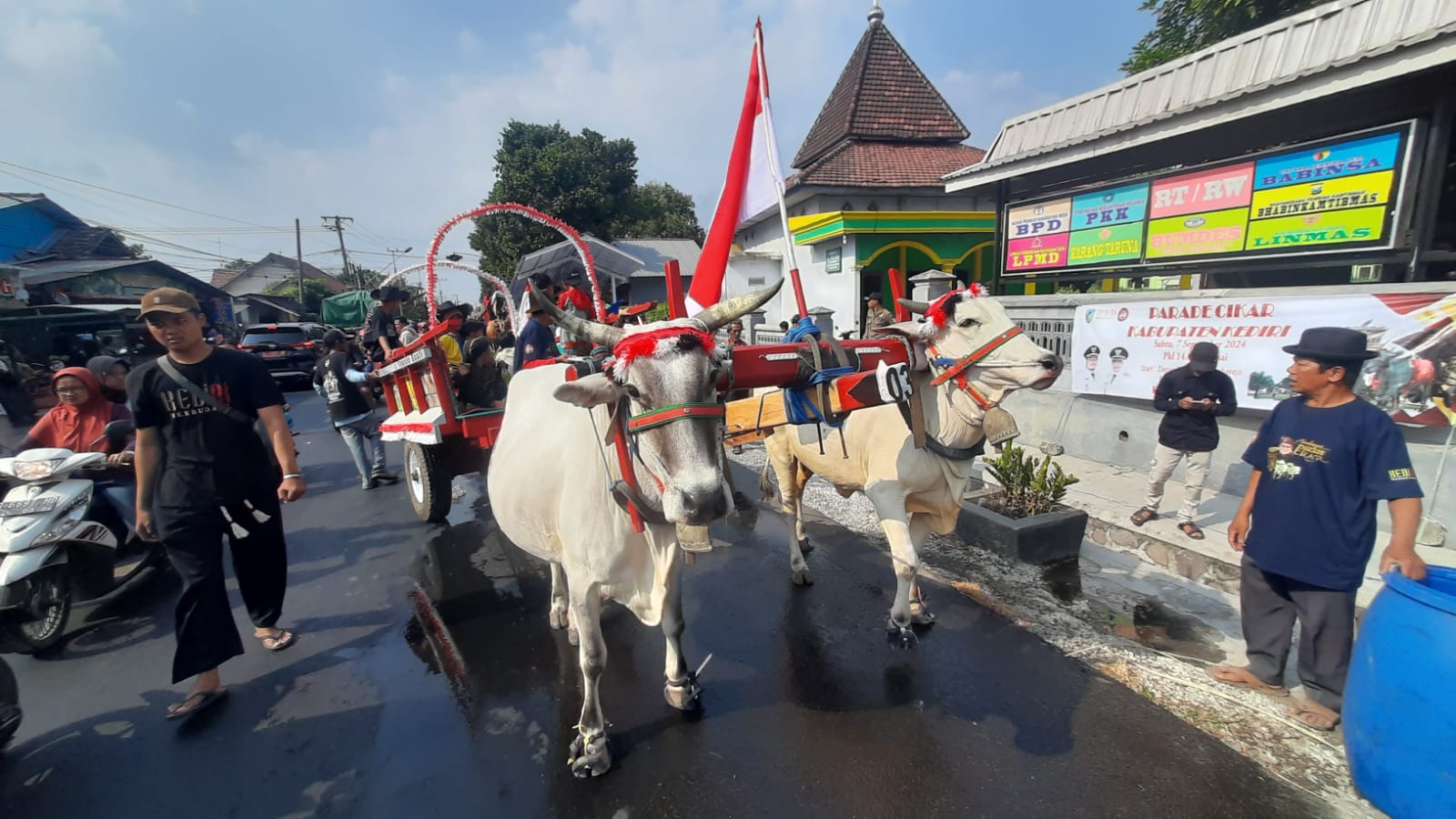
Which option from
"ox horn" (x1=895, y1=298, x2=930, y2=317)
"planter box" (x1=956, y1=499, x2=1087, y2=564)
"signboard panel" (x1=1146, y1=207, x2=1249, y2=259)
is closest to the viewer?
"ox horn" (x1=895, y1=298, x2=930, y2=317)

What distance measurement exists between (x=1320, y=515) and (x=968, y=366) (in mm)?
1660

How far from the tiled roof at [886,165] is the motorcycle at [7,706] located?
13.1 m

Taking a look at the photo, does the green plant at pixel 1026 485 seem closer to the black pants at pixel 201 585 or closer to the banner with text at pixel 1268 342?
the banner with text at pixel 1268 342

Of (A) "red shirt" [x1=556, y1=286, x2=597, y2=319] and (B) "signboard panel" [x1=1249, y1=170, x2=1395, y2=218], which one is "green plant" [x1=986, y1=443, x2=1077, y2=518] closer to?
(B) "signboard panel" [x1=1249, y1=170, x2=1395, y2=218]

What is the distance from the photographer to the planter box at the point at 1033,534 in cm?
449

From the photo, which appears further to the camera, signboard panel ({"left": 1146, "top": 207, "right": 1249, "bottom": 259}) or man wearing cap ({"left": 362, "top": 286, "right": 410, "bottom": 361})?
man wearing cap ({"left": 362, "top": 286, "right": 410, "bottom": 361})

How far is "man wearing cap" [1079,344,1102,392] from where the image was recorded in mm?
6656

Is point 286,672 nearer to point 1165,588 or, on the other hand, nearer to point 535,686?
point 535,686

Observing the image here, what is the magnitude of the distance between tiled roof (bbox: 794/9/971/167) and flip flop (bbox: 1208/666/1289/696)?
13.8 meters

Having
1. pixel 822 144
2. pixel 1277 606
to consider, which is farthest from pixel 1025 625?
pixel 822 144

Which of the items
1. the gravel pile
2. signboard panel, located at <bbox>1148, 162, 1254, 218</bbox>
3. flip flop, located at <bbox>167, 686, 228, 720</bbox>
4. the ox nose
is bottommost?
the gravel pile

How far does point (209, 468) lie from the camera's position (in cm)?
313

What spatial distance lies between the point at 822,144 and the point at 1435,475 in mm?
13578

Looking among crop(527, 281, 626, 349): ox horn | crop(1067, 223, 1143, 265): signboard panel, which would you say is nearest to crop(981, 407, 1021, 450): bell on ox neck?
crop(527, 281, 626, 349): ox horn
